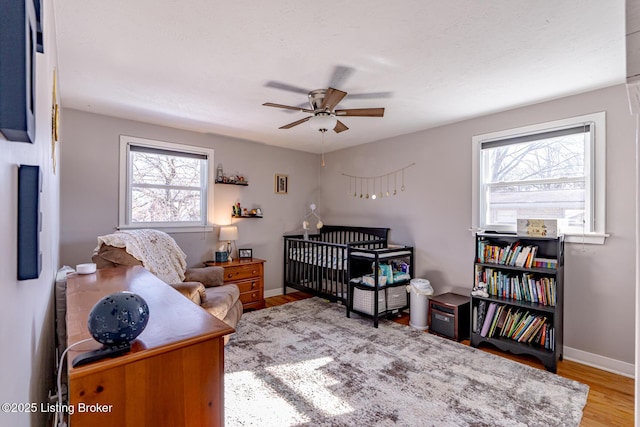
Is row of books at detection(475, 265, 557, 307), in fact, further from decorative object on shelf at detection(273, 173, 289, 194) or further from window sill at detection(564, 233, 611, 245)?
decorative object on shelf at detection(273, 173, 289, 194)

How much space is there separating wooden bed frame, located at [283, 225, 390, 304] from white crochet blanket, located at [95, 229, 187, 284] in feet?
5.78

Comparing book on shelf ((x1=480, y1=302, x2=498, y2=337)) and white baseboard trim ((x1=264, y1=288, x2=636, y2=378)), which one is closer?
white baseboard trim ((x1=264, y1=288, x2=636, y2=378))

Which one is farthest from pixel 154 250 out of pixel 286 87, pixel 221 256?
pixel 286 87

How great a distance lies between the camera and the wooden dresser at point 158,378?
2.78ft

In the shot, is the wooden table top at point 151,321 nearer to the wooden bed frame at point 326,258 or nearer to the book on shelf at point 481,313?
the wooden bed frame at point 326,258

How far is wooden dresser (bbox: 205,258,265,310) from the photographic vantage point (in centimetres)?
388

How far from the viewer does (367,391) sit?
7.30ft

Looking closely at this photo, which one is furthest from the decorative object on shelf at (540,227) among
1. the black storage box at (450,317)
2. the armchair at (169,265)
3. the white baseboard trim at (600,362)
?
the armchair at (169,265)

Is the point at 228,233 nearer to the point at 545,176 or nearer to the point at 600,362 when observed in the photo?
the point at 545,176

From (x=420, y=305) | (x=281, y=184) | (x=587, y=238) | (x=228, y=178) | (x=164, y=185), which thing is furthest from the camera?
(x=281, y=184)

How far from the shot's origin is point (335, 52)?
80.8 inches

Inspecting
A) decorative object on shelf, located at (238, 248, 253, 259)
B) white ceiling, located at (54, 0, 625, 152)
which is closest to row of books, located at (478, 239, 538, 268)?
white ceiling, located at (54, 0, 625, 152)

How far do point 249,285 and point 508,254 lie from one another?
2954mm

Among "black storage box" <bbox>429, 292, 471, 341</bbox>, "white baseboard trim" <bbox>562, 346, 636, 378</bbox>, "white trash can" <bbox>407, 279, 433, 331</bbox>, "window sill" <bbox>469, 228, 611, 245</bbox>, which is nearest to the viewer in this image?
"white baseboard trim" <bbox>562, 346, 636, 378</bbox>
